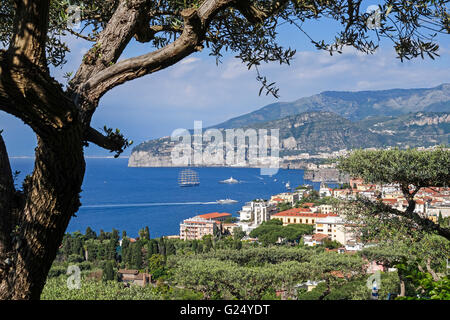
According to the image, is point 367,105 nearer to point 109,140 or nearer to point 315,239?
point 315,239

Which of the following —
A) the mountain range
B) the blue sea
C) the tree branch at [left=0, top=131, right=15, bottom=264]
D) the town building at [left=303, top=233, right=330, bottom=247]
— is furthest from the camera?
the mountain range

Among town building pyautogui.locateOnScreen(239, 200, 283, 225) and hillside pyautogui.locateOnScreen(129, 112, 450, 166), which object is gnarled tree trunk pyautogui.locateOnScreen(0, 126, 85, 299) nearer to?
town building pyautogui.locateOnScreen(239, 200, 283, 225)

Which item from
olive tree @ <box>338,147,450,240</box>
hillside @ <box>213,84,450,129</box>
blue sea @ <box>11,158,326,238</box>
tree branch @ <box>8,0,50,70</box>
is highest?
hillside @ <box>213,84,450,129</box>

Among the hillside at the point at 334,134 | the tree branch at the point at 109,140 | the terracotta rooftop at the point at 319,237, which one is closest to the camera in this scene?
the tree branch at the point at 109,140

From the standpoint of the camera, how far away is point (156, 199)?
6456 centimetres

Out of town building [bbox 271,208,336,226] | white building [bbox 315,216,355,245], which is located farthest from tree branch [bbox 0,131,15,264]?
town building [bbox 271,208,336,226]

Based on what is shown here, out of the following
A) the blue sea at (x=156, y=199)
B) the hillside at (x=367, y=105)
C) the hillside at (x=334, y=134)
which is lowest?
the blue sea at (x=156, y=199)

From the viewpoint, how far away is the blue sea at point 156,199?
158ft

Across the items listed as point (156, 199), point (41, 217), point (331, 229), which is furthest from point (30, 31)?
point (156, 199)

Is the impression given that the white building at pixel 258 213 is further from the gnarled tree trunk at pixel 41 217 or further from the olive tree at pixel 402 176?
the gnarled tree trunk at pixel 41 217

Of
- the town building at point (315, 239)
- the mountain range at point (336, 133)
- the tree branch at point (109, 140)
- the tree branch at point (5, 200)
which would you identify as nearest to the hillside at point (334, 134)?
→ the mountain range at point (336, 133)

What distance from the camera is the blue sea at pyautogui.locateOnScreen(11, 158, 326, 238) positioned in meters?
48.2
